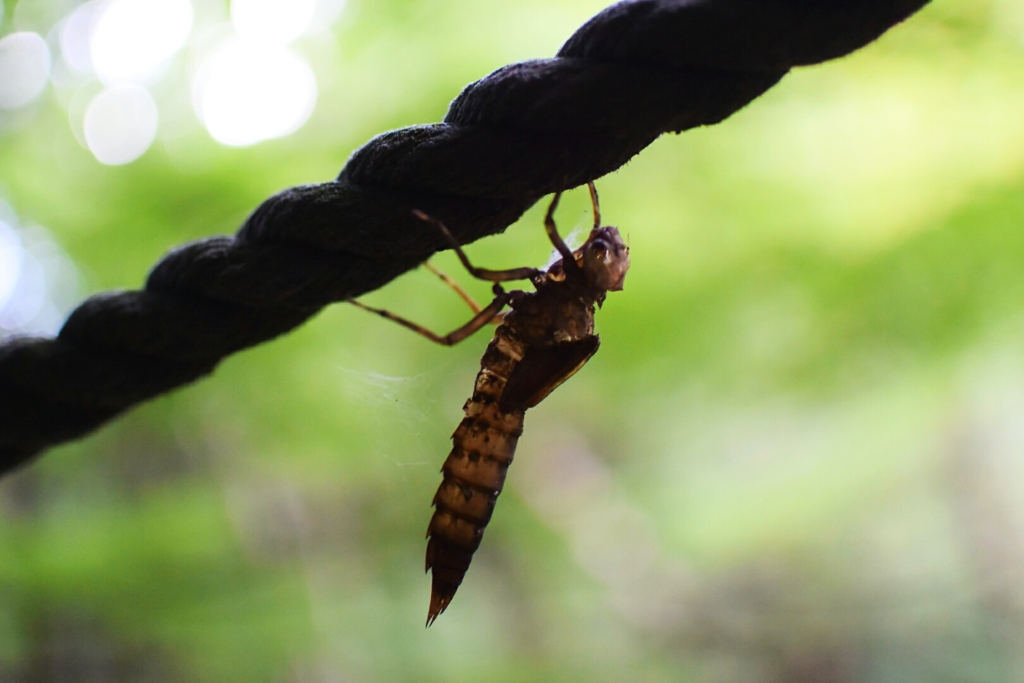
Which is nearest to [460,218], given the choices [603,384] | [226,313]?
[226,313]

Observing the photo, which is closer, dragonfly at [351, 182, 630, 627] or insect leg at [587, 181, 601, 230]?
dragonfly at [351, 182, 630, 627]

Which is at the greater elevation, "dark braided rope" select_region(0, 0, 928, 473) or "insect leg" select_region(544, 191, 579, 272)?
"insect leg" select_region(544, 191, 579, 272)

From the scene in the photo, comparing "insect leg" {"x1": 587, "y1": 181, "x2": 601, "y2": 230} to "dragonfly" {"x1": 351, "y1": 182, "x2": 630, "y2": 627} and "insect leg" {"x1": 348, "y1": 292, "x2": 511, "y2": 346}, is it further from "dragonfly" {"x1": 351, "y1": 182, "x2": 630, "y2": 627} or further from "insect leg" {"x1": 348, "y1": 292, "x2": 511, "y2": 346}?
"insect leg" {"x1": 348, "y1": 292, "x2": 511, "y2": 346}

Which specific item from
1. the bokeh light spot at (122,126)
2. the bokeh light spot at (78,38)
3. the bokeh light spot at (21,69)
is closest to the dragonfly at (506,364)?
the bokeh light spot at (122,126)

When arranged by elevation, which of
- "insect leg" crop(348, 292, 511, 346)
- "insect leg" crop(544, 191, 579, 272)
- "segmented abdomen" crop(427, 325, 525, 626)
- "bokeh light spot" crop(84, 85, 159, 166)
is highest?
"bokeh light spot" crop(84, 85, 159, 166)

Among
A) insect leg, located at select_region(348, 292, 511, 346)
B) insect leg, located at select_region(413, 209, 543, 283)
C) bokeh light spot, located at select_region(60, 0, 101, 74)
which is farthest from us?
bokeh light spot, located at select_region(60, 0, 101, 74)

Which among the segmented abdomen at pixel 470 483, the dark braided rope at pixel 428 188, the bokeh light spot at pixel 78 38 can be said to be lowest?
the segmented abdomen at pixel 470 483

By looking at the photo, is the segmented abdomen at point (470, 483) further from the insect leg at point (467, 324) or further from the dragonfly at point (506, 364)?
the insect leg at point (467, 324)

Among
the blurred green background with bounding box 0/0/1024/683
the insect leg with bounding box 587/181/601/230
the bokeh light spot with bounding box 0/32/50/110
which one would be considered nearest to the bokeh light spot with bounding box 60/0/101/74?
the blurred green background with bounding box 0/0/1024/683

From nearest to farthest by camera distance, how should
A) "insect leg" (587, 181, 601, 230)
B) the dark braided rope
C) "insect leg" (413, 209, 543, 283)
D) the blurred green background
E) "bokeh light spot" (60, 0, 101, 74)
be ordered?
the dark braided rope, "insect leg" (413, 209, 543, 283), "insect leg" (587, 181, 601, 230), the blurred green background, "bokeh light spot" (60, 0, 101, 74)
